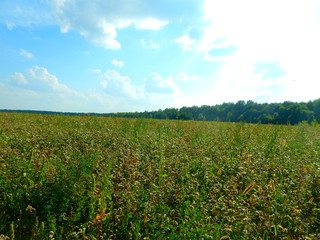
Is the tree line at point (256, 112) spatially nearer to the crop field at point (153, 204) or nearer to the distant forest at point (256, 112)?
the distant forest at point (256, 112)

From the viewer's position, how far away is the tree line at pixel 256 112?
56.2m

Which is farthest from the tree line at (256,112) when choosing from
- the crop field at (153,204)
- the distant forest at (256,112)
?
the crop field at (153,204)

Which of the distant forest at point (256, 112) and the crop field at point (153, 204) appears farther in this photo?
the distant forest at point (256, 112)

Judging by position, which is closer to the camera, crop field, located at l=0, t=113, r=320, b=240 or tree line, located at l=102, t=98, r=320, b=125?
crop field, located at l=0, t=113, r=320, b=240

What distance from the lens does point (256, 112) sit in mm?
76125

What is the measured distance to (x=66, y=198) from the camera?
312 centimetres

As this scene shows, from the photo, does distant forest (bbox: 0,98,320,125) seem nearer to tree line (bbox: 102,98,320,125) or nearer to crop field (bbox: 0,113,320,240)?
tree line (bbox: 102,98,320,125)

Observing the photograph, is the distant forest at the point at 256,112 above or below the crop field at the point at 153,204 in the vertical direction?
above

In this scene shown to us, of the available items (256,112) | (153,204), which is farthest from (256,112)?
(153,204)

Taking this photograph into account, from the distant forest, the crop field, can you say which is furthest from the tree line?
the crop field

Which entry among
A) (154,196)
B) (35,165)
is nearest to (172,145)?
(154,196)

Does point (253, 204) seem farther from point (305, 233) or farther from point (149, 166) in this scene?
point (149, 166)

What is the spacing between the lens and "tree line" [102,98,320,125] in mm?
56166

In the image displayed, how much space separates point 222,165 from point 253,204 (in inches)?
67.3
